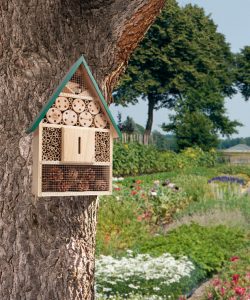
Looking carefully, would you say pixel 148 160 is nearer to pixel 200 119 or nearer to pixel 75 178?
pixel 200 119

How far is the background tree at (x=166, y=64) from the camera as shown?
40.4 m

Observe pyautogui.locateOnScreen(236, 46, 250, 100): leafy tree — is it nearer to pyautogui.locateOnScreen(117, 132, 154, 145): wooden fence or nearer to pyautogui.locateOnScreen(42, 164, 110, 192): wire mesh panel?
pyautogui.locateOnScreen(117, 132, 154, 145): wooden fence

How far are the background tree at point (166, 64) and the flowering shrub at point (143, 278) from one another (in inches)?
1220

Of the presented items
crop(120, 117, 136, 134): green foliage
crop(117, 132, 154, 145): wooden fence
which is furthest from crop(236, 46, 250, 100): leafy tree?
crop(120, 117, 136, 134): green foliage

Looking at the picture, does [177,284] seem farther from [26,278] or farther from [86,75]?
[86,75]

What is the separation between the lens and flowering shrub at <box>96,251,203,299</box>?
695cm

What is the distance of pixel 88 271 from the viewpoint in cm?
393

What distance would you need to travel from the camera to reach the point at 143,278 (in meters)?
7.13

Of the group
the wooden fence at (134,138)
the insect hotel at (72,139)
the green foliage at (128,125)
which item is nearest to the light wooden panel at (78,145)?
the insect hotel at (72,139)

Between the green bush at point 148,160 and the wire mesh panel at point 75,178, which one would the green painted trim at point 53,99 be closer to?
the wire mesh panel at point 75,178

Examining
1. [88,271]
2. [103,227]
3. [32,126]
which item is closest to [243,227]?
[103,227]

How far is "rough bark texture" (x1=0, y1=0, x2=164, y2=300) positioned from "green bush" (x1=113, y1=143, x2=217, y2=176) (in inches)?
766

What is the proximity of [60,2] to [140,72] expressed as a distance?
3722 centimetres

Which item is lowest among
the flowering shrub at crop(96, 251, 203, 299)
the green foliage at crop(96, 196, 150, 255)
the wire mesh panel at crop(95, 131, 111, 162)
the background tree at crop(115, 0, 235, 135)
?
the flowering shrub at crop(96, 251, 203, 299)
